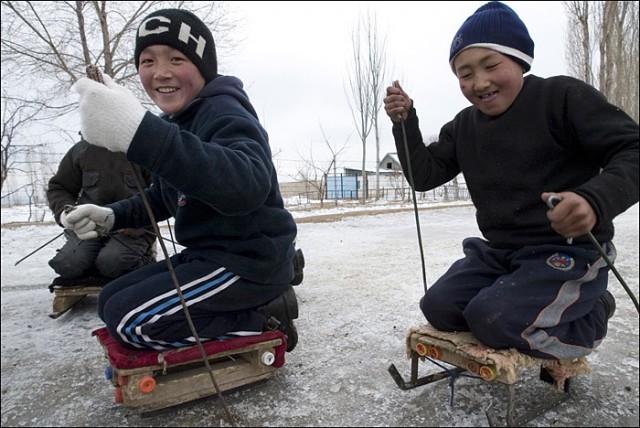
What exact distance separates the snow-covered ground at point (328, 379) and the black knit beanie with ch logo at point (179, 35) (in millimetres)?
1383

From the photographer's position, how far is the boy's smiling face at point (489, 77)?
1.61m

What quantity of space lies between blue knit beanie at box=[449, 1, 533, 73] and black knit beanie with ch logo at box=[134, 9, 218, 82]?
1050mm

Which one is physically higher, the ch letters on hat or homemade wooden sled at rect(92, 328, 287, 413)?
the ch letters on hat

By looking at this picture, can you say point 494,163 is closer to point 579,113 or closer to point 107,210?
point 579,113

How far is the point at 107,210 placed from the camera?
6.55 feet

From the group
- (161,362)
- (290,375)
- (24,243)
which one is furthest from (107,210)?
(24,243)

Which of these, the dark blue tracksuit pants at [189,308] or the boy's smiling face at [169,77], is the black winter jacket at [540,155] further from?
the boy's smiling face at [169,77]

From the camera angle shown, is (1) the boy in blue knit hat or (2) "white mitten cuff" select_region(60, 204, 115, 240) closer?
(1) the boy in blue knit hat

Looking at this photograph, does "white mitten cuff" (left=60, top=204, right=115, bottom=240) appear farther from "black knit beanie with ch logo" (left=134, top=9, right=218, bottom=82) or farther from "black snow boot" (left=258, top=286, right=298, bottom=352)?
"black snow boot" (left=258, top=286, right=298, bottom=352)

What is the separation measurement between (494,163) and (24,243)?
6567mm

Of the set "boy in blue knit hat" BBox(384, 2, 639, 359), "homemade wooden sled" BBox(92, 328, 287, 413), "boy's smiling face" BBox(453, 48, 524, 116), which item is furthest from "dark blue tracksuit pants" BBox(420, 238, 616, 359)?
"homemade wooden sled" BBox(92, 328, 287, 413)

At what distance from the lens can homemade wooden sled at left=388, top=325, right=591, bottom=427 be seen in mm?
1321

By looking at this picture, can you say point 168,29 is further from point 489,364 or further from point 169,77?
point 489,364

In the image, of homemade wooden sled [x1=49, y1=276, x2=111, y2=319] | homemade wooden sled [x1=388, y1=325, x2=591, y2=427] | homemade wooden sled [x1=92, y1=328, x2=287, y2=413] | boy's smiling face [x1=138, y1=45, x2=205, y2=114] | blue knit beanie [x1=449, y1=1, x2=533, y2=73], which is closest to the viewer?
homemade wooden sled [x1=388, y1=325, x2=591, y2=427]
